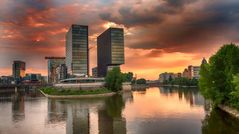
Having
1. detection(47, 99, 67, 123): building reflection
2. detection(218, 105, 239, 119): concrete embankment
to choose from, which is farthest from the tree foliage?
detection(47, 99, 67, 123): building reflection

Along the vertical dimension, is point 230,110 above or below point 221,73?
below

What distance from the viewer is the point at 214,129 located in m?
59.8

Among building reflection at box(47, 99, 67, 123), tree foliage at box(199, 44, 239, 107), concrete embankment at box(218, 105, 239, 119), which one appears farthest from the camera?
tree foliage at box(199, 44, 239, 107)

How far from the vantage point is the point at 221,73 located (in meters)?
90.6

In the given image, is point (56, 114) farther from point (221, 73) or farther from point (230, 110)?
point (221, 73)

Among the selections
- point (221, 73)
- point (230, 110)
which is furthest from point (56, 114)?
point (221, 73)

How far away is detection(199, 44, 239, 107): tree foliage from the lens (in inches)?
3380

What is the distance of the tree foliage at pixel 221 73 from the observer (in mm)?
85850

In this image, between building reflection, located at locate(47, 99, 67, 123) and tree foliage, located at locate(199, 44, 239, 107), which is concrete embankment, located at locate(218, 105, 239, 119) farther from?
building reflection, located at locate(47, 99, 67, 123)

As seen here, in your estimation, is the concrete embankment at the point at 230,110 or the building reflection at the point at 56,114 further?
the building reflection at the point at 56,114

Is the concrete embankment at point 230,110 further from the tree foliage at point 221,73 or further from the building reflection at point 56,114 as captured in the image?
the building reflection at point 56,114

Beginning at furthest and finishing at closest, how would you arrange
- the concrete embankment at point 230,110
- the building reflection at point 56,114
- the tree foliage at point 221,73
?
the tree foliage at point 221,73, the building reflection at point 56,114, the concrete embankment at point 230,110

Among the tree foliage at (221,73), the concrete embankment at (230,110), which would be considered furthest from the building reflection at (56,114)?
the tree foliage at (221,73)

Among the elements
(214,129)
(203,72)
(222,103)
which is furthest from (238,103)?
(203,72)
